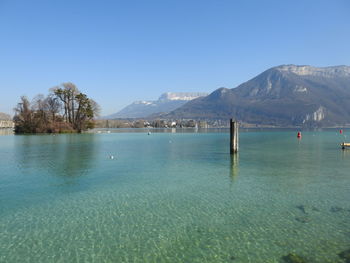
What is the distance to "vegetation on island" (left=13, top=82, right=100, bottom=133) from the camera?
10394cm

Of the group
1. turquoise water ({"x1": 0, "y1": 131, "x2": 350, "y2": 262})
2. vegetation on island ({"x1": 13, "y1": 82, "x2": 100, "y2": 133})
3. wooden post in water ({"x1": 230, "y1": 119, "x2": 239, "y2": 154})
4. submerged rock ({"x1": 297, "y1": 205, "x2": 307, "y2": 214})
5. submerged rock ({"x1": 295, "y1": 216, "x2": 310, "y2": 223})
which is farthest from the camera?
vegetation on island ({"x1": 13, "y1": 82, "x2": 100, "y2": 133})

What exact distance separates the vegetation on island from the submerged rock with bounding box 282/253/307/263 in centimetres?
10892

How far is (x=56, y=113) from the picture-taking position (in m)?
109

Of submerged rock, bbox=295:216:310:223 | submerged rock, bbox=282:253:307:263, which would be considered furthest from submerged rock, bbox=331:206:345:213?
submerged rock, bbox=282:253:307:263

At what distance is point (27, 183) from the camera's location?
20.2 meters

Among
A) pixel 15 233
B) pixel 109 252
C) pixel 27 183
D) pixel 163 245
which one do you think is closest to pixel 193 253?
pixel 163 245

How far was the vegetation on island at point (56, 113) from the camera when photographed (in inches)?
4092

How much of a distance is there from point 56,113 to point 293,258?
11457 cm

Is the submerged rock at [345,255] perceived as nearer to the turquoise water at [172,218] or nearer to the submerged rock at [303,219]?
the turquoise water at [172,218]

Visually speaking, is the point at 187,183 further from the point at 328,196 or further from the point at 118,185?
the point at 328,196

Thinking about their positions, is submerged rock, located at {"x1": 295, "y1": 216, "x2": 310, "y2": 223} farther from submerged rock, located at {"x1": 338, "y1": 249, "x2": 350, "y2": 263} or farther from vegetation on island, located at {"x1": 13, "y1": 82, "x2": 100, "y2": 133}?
vegetation on island, located at {"x1": 13, "y1": 82, "x2": 100, "y2": 133}

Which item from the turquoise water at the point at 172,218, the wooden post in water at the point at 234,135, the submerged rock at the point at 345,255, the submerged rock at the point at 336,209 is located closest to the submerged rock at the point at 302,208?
the turquoise water at the point at 172,218

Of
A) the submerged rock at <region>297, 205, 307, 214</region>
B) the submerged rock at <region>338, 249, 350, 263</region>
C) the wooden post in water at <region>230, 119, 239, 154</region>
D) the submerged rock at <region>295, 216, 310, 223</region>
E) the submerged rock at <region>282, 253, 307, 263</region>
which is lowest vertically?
the submerged rock at <region>297, 205, 307, 214</region>

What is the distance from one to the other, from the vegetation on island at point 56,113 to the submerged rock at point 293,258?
10892 centimetres
